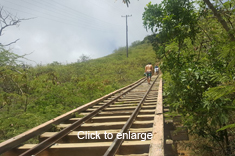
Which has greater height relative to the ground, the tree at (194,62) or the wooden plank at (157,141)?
the tree at (194,62)

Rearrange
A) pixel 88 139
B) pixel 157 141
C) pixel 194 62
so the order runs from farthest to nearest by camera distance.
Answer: pixel 88 139
pixel 194 62
pixel 157 141

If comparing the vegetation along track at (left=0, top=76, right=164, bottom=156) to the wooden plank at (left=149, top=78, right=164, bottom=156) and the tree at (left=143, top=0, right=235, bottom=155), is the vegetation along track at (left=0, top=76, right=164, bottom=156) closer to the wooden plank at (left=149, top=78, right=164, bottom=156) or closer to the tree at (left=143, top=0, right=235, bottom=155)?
the wooden plank at (left=149, top=78, right=164, bottom=156)

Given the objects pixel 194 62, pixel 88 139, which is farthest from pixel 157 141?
pixel 194 62

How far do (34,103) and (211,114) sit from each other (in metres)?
7.54

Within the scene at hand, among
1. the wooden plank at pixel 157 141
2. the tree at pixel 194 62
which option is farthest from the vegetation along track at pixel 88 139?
the tree at pixel 194 62

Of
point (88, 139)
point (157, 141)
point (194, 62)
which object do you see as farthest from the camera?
point (88, 139)

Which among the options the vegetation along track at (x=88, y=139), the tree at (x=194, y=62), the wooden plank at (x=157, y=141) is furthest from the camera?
the vegetation along track at (x=88, y=139)

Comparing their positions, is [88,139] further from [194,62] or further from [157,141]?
[194,62]

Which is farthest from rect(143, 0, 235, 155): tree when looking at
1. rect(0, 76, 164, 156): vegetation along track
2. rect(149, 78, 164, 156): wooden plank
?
rect(0, 76, 164, 156): vegetation along track

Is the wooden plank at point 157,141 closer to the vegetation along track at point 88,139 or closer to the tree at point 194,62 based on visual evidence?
the vegetation along track at point 88,139

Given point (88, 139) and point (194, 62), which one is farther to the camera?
point (88, 139)

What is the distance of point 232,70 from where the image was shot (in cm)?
302

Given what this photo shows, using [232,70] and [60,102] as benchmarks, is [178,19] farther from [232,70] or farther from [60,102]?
[60,102]

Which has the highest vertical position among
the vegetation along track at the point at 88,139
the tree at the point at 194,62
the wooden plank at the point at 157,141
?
the tree at the point at 194,62
